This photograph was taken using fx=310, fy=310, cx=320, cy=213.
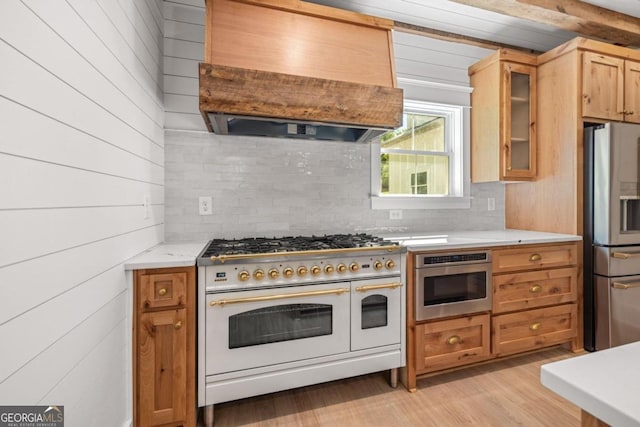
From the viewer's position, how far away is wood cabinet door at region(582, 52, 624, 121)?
8.24 ft

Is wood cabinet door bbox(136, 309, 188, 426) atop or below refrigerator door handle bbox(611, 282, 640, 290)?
below

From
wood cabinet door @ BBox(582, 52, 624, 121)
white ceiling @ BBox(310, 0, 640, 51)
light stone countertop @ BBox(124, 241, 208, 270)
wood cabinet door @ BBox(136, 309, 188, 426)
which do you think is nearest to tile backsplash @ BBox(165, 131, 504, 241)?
light stone countertop @ BBox(124, 241, 208, 270)

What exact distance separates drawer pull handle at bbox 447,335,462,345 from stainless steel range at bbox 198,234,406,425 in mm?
359

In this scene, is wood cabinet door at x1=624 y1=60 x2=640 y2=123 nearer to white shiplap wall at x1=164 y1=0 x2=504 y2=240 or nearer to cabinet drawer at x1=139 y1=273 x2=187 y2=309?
white shiplap wall at x1=164 y1=0 x2=504 y2=240

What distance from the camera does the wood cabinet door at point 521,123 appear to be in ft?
9.02

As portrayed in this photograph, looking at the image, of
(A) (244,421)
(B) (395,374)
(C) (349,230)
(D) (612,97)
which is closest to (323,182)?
(C) (349,230)

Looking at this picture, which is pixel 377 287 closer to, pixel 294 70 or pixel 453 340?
pixel 453 340

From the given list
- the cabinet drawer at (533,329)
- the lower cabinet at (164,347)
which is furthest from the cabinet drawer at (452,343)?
the lower cabinet at (164,347)

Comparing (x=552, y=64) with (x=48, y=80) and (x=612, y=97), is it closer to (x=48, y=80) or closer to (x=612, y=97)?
(x=612, y=97)

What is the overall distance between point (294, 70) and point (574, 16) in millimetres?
2289

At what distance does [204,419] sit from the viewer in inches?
67.8

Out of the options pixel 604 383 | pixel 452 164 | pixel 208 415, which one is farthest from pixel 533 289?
pixel 208 415

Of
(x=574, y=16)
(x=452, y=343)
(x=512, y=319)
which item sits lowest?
(x=452, y=343)

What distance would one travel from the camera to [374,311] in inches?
77.0
